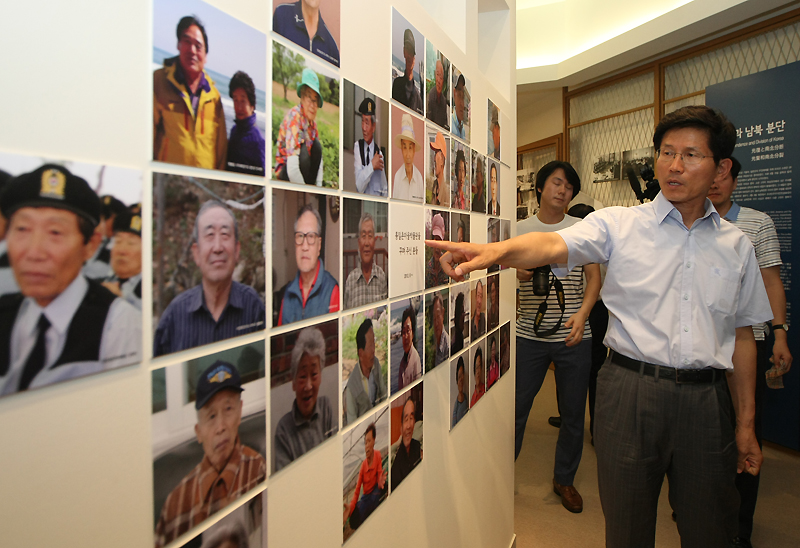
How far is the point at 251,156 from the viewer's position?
2.38ft

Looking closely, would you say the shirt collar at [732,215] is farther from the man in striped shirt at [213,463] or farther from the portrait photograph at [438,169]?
the man in striped shirt at [213,463]

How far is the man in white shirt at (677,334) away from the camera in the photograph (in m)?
1.52

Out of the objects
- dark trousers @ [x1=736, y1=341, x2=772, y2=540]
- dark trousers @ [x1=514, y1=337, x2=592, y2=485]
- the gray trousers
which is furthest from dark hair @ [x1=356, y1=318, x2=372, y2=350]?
dark trousers @ [x1=736, y1=341, x2=772, y2=540]

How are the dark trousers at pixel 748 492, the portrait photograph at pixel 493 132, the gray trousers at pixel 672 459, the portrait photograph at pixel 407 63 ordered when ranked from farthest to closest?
1. the dark trousers at pixel 748 492
2. the portrait photograph at pixel 493 132
3. the gray trousers at pixel 672 459
4. the portrait photograph at pixel 407 63

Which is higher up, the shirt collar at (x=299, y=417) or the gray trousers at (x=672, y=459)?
the shirt collar at (x=299, y=417)

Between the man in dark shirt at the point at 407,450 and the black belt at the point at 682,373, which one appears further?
the black belt at the point at 682,373

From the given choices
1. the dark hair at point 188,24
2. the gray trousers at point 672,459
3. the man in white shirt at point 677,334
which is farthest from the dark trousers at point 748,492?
the dark hair at point 188,24

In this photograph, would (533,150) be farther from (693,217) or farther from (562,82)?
(693,217)

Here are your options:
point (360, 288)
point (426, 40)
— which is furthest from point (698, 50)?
point (360, 288)

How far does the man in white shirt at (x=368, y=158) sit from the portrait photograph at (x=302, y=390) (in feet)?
1.07

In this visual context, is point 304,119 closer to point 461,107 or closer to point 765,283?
point 461,107

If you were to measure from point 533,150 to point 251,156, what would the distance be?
5660 millimetres

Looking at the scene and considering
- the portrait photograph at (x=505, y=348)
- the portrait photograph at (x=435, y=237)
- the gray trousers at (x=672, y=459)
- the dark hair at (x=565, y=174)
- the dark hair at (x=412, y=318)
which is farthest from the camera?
the dark hair at (x=565, y=174)

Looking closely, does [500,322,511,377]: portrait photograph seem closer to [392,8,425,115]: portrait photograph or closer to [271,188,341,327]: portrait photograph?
[392,8,425,115]: portrait photograph
